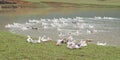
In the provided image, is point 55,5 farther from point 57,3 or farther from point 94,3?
point 94,3

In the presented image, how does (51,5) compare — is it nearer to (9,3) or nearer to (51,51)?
(9,3)

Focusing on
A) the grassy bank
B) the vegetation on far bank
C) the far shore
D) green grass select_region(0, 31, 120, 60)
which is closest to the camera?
green grass select_region(0, 31, 120, 60)

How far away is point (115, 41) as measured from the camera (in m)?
26.9

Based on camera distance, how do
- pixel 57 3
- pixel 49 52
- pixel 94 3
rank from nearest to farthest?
pixel 49 52 → pixel 57 3 → pixel 94 3

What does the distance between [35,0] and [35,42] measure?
61495 millimetres

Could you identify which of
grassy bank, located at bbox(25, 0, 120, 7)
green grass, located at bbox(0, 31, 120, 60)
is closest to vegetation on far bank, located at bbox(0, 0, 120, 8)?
grassy bank, located at bbox(25, 0, 120, 7)

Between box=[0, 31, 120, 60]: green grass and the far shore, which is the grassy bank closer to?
the far shore

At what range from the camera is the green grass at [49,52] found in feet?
51.9

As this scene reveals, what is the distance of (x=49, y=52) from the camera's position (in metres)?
17.0

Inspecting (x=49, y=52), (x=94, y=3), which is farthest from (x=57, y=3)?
(x=49, y=52)

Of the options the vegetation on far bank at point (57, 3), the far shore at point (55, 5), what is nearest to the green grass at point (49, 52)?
the far shore at point (55, 5)

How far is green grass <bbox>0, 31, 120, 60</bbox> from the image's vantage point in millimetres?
15820

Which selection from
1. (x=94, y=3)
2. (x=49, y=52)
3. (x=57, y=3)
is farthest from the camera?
(x=94, y=3)

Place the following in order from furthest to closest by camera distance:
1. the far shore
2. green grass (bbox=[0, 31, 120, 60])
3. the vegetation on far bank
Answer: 1. the vegetation on far bank
2. the far shore
3. green grass (bbox=[0, 31, 120, 60])
